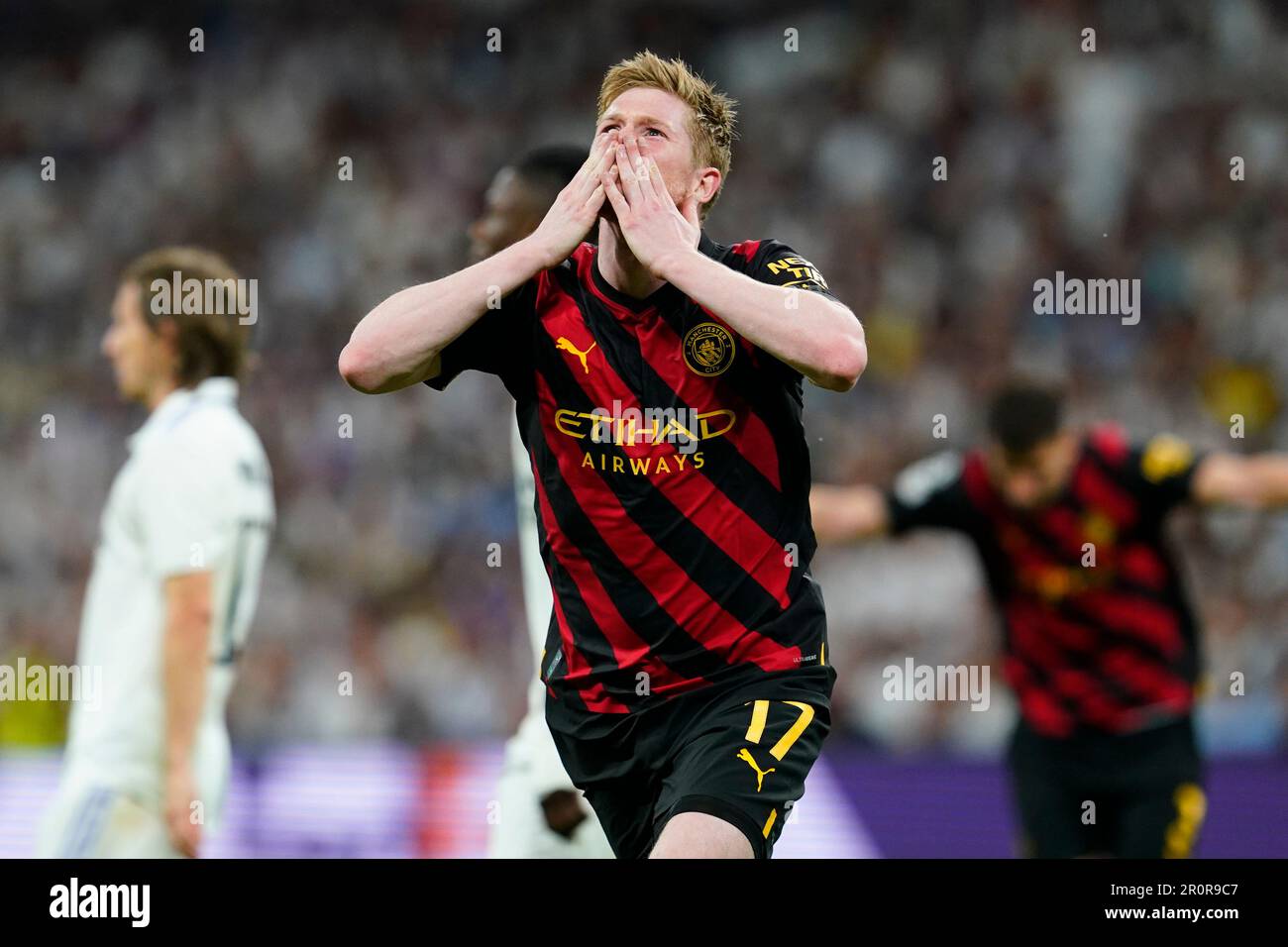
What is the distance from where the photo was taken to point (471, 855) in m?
7.50

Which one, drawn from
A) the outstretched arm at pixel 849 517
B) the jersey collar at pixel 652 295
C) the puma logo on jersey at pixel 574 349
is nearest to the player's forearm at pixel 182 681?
the puma logo on jersey at pixel 574 349

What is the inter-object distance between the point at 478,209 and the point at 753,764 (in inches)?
406

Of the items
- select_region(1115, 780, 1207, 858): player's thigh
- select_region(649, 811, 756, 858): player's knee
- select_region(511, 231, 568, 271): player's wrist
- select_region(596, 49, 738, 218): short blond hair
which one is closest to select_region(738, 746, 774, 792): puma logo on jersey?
select_region(649, 811, 756, 858): player's knee

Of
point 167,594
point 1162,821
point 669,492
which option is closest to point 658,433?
point 669,492

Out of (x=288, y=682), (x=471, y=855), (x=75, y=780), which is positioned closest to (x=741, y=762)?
(x=75, y=780)

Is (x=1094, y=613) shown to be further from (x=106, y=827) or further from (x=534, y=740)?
(x=106, y=827)

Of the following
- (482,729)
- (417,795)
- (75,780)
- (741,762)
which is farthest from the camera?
(482,729)

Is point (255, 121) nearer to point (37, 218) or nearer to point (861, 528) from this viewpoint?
point (37, 218)

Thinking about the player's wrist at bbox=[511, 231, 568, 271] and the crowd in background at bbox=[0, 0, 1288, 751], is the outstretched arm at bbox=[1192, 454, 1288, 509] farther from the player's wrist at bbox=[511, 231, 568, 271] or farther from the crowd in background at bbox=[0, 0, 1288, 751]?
the player's wrist at bbox=[511, 231, 568, 271]

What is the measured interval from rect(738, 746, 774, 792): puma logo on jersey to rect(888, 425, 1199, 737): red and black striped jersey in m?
3.43

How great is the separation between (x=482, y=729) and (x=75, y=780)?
501 cm

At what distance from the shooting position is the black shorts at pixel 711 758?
3.49 m

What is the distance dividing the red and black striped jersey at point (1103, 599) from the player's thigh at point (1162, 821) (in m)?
0.28

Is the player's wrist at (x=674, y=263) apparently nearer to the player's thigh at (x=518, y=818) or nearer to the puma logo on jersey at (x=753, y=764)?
the puma logo on jersey at (x=753, y=764)
